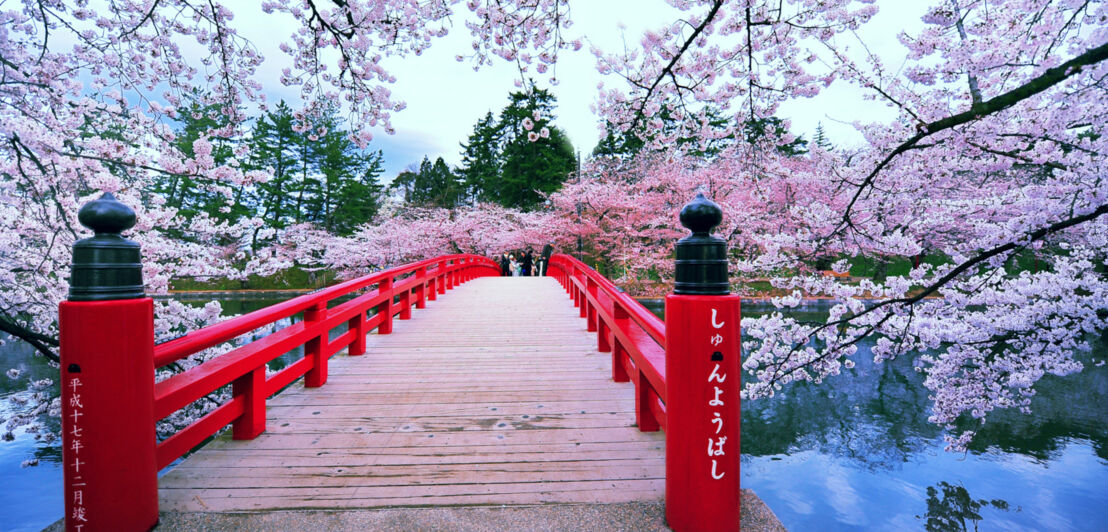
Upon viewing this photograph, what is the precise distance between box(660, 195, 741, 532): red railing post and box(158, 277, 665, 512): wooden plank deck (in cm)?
39

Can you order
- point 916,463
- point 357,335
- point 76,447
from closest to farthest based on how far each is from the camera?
1. point 76,447
2. point 357,335
3. point 916,463

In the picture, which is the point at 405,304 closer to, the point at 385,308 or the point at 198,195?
the point at 385,308

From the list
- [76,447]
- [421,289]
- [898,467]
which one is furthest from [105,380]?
[898,467]

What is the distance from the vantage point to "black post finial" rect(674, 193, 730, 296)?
169 centimetres

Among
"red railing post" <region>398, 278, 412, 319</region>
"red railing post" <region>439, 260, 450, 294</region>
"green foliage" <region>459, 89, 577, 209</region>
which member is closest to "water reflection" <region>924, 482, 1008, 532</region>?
"red railing post" <region>398, 278, 412, 319</region>

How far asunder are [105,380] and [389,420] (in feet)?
5.20

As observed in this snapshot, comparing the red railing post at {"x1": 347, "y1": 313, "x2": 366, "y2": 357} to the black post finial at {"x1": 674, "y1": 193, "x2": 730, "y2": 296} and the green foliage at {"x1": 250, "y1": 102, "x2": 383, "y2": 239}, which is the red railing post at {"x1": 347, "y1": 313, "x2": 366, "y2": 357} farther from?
the green foliage at {"x1": 250, "y1": 102, "x2": 383, "y2": 239}

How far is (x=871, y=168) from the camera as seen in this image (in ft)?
15.5

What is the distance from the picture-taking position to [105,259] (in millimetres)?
1602

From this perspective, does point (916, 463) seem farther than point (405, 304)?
No

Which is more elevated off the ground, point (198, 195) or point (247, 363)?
point (198, 195)

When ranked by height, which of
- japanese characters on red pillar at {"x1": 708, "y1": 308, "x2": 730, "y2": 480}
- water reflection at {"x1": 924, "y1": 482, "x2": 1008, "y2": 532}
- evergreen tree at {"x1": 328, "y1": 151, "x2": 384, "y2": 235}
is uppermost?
evergreen tree at {"x1": 328, "y1": 151, "x2": 384, "y2": 235}

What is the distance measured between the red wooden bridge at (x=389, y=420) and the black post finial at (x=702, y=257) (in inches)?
2.1

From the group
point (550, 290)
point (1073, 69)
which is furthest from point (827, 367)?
point (550, 290)
